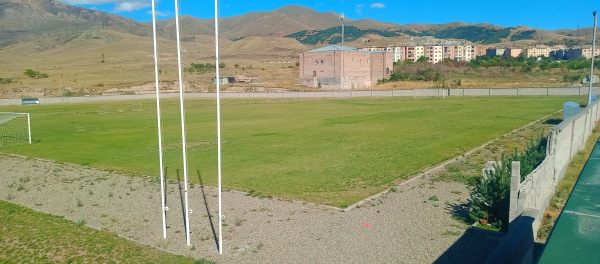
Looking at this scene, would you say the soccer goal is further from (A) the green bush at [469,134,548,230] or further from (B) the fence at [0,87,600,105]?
(A) the green bush at [469,134,548,230]

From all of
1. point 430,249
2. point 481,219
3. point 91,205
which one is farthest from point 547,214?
point 91,205

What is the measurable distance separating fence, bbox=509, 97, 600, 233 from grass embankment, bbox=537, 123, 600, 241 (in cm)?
16

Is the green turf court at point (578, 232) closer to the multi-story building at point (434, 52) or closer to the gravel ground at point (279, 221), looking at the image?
the gravel ground at point (279, 221)

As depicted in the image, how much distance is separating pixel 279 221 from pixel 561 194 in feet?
28.4

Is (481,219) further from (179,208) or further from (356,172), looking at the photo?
(179,208)

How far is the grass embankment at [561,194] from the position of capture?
11.3m

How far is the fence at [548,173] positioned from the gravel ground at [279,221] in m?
1.07

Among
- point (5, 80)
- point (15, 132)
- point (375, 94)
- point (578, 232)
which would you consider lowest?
point (15, 132)

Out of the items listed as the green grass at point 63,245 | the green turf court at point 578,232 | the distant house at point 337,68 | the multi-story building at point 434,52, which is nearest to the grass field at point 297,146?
the green grass at point 63,245

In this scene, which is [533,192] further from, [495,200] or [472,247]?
[472,247]

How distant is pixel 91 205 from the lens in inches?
586

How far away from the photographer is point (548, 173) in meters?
13.6

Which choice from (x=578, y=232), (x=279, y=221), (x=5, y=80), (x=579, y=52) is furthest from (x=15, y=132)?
(x=579, y=52)

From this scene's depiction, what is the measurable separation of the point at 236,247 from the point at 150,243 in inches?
85.1
